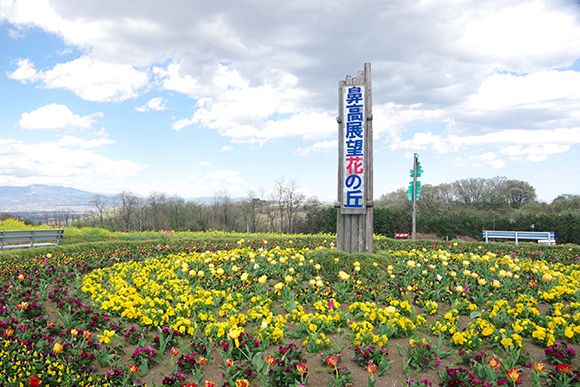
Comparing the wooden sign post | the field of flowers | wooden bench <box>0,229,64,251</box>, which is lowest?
the field of flowers

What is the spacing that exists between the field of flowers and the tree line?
16.7 meters

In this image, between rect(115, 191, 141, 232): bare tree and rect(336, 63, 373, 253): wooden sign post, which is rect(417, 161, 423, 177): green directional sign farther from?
rect(115, 191, 141, 232): bare tree

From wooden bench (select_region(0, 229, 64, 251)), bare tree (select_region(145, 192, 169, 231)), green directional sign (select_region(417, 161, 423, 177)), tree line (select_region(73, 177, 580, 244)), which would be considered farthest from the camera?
bare tree (select_region(145, 192, 169, 231))

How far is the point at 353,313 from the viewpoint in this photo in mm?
4293

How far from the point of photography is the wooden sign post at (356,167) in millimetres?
6570

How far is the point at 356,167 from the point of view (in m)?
6.60

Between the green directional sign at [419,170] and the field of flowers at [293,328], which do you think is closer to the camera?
the field of flowers at [293,328]

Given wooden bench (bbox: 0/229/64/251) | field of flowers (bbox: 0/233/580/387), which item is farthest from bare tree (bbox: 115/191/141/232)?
field of flowers (bbox: 0/233/580/387)

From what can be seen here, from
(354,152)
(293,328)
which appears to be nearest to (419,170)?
(354,152)

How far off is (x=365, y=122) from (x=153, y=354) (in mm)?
4969

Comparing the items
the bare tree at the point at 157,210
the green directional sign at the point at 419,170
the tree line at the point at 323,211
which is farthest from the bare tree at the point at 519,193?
the bare tree at the point at 157,210

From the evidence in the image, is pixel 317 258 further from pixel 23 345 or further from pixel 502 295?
pixel 23 345

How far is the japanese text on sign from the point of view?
21.6 ft

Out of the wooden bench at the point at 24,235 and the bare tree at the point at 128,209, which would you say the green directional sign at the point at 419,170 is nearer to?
the wooden bench at the point at 24,235
